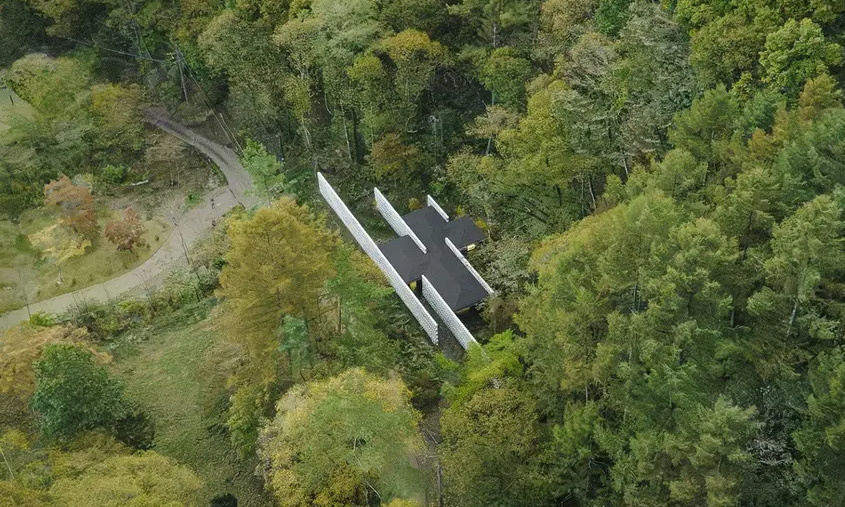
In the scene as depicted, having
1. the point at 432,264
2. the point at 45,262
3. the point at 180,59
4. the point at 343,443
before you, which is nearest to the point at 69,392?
the point at 343,443

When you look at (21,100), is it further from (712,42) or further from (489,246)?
(712,42)

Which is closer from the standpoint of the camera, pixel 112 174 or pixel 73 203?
pixel 73 203

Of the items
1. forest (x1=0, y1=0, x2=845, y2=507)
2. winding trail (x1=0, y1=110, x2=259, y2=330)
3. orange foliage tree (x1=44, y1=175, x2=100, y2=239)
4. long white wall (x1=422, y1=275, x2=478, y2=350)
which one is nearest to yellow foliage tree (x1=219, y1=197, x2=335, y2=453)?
forest (x1=0, y1=0, x2=845, y2=507)

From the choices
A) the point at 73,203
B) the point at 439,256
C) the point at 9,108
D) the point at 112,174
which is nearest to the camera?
the point at 439,256

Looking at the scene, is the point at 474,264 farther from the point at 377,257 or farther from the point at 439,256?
the point at 377,257

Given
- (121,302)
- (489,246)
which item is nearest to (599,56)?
(489,246)

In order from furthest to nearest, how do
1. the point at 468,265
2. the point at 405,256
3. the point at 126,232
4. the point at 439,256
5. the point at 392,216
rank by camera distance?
the point at 126,232
the point at 392,216
the point at 405,256
the point at 439,256
the point at 468,265

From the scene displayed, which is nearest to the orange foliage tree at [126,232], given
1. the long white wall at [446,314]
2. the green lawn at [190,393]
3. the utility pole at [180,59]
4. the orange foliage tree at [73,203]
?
the orange foliage tree at [73,203]

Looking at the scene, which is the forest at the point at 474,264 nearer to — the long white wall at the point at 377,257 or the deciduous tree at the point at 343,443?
the deciduous tree at the point at 343,443
